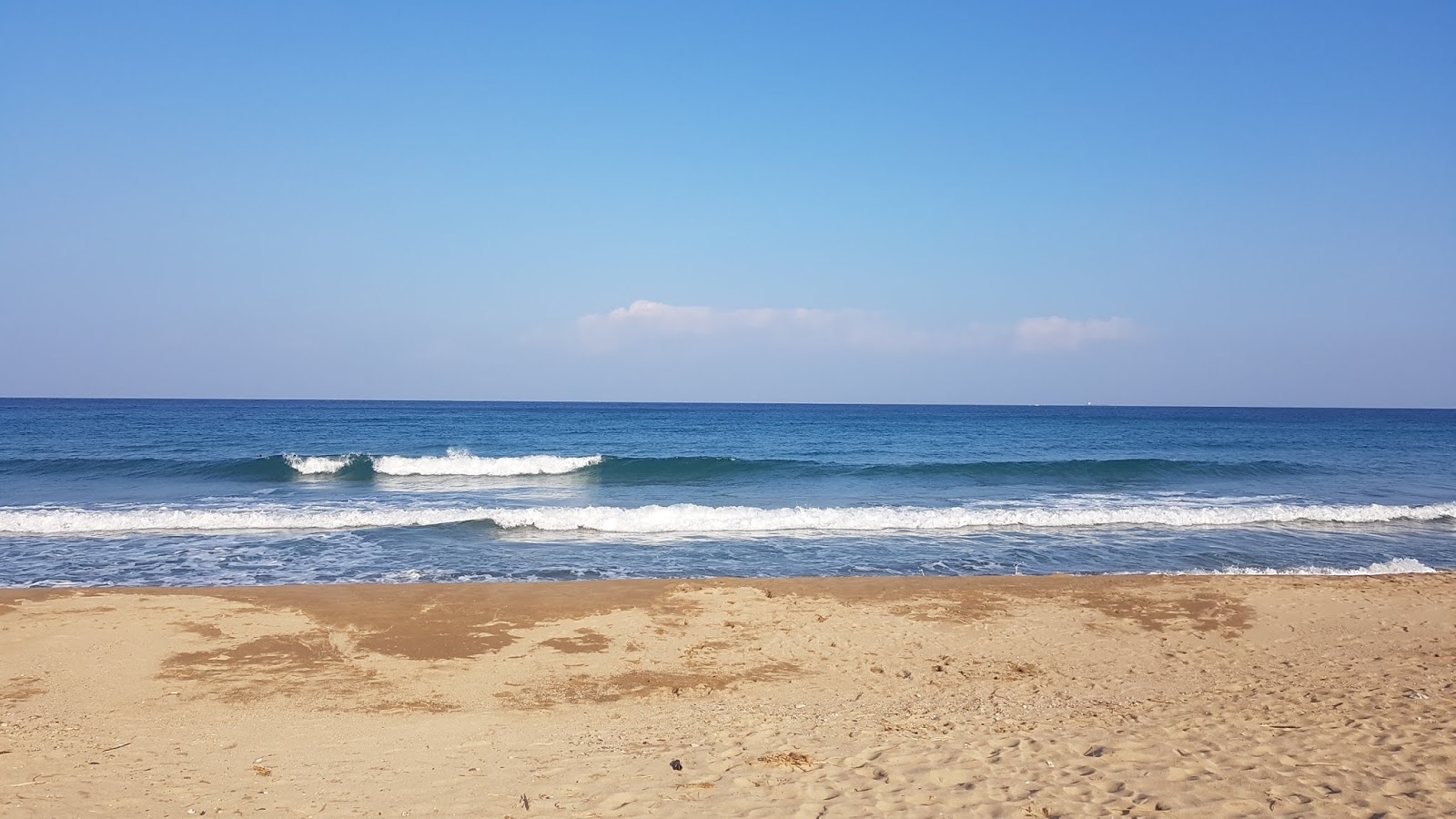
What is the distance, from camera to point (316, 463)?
95.8 feet

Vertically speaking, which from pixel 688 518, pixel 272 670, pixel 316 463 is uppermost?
pixel 316 463

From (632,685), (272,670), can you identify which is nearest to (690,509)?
(632,685)

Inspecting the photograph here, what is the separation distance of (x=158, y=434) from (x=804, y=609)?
42411 millimetres

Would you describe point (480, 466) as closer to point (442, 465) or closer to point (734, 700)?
Answer: point (442, 465)

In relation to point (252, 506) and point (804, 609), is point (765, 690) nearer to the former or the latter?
point (804, 609)

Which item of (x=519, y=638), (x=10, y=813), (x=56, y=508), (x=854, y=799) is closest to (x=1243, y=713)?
(x=854, y=799)

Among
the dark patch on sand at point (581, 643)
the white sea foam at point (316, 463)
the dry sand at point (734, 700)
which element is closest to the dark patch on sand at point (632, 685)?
the dry sand at point (734, 700)

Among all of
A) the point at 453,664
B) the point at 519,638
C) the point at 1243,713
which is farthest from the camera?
the point at 519,638

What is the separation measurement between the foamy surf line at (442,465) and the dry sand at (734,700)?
18780 mm

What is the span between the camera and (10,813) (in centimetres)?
471

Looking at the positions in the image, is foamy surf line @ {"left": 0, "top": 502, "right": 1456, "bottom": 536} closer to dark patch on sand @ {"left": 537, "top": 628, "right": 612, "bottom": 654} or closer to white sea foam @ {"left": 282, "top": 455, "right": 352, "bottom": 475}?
dark patch on sand @ {"left": 537, "top": 628, "right": 612, "bottom": 654}

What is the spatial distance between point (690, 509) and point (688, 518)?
103cm

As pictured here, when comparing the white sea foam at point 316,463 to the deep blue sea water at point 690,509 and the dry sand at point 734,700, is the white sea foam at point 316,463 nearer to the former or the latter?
the deep blue sea water at point 690,509

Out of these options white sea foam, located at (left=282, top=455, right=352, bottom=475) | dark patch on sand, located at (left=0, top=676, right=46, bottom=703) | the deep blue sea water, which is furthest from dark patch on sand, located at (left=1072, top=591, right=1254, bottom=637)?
white sea foam, located at (left=282, top=455, right=352, bottom=475)
